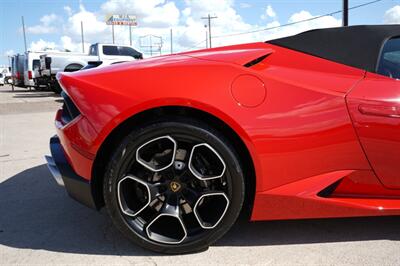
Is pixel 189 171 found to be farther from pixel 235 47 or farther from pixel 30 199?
pixel 30 199

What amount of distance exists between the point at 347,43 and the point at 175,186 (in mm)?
1424

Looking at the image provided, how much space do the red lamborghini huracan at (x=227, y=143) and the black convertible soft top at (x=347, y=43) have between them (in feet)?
0.17

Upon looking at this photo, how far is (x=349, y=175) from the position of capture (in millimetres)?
2291

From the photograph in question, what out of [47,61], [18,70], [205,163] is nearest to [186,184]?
[205,163]

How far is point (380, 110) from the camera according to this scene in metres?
2.23

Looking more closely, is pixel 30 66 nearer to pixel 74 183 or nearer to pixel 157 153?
pixel 74 183

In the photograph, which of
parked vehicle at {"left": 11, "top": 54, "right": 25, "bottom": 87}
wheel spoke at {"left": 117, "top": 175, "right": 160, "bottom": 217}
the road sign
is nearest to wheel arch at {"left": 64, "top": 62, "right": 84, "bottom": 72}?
parked vehicle at {"left": 11, "top": 54, "right": 25, "bottom": 87}

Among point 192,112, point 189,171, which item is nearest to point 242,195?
point 189,171

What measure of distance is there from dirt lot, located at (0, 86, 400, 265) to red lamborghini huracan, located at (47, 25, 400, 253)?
0.61 ft

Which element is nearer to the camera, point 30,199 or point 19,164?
point 30,199

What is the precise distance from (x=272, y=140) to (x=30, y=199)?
2.29 m

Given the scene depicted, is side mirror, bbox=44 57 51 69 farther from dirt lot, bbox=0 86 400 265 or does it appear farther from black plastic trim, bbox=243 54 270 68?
black plastic trim, bbox=243 54 270 68

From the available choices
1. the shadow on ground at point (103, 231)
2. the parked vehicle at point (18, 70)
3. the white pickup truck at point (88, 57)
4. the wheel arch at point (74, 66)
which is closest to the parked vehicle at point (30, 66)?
the parked vehicle at point (18, 70)

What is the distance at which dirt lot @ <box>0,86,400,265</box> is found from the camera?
2.33 meters
